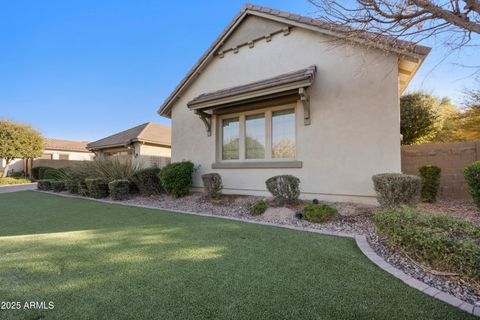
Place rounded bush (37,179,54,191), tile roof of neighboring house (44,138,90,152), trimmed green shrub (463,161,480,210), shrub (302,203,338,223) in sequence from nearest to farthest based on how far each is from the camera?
1. trimmed green shrub (463,161,480,210)
2. shrub (302,203,338,223)
3. rounded bush (37,179,54,191)
4. tile roof of neighboring house (44,138,90,152)

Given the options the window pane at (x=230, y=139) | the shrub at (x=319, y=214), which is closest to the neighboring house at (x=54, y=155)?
the window pane at (x=230, y=139)

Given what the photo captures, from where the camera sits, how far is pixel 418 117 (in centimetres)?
1044

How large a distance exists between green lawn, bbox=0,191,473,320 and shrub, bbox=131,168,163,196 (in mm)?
5240

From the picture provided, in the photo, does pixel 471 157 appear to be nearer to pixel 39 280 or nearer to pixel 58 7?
pixel 39 280

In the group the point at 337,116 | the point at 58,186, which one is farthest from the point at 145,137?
A: the point at 337,116

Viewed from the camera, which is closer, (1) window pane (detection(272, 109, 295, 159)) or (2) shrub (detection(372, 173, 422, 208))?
(2) shrub (detection(372, 173, 422, 208))

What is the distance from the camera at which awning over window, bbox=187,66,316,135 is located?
6.85 meters

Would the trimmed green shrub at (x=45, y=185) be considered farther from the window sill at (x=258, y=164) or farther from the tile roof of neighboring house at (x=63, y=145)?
the tile roof of neighboring house at (x=63, y=145)

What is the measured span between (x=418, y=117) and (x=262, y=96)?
322 inches

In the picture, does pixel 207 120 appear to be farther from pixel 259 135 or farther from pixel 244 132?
pixel 259 135

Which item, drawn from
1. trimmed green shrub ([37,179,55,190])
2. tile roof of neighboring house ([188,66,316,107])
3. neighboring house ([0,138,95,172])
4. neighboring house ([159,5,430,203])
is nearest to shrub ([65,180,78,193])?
trimmed green shrub ([37,179,55,190])

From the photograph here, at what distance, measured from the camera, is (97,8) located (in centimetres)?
1253

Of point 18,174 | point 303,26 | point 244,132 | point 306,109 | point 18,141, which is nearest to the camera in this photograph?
point 306,109

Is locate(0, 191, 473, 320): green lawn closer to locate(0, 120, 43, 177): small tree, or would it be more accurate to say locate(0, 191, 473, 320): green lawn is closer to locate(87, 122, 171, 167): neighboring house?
locate(87, 122, 171, 167): neighboring house
